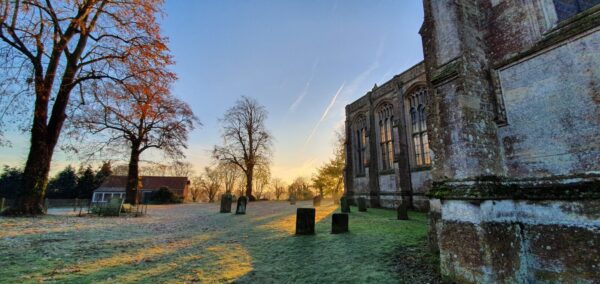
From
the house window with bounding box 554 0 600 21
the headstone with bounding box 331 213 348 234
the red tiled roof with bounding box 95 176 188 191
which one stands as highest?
the house window with bounding box 554 0 600 21

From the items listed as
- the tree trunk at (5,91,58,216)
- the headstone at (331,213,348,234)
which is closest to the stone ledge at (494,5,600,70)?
the headstone at (331,213,348,234)

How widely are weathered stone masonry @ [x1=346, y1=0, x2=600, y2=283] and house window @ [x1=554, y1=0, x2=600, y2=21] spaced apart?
0.9 inches

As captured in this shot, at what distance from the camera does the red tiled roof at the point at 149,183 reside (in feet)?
130

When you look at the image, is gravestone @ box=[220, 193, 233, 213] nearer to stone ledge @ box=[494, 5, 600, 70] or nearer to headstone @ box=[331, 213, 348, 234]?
headstone @ box=[331, 213, 348, 234]

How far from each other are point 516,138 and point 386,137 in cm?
1511

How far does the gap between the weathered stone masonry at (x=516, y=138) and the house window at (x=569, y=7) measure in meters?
0.02

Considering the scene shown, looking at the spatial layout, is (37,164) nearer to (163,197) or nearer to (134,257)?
(134,257)

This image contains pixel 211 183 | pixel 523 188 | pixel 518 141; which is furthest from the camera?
pixel 211 183

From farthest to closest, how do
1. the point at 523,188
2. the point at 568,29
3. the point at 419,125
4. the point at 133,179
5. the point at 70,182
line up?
the point at 70,182 → the point at 133,179 → the point at 419,125 → the point at 523,188 → the point at 568,29

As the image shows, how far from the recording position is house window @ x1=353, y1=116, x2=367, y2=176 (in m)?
21.2

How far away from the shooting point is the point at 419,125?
16219 millimetres

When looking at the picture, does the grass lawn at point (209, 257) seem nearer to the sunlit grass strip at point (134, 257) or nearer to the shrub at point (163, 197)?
the sunlit grass strip at point (134, 257)

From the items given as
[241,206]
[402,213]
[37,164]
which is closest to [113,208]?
[37,164]

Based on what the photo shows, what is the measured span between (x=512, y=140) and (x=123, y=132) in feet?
80.0
